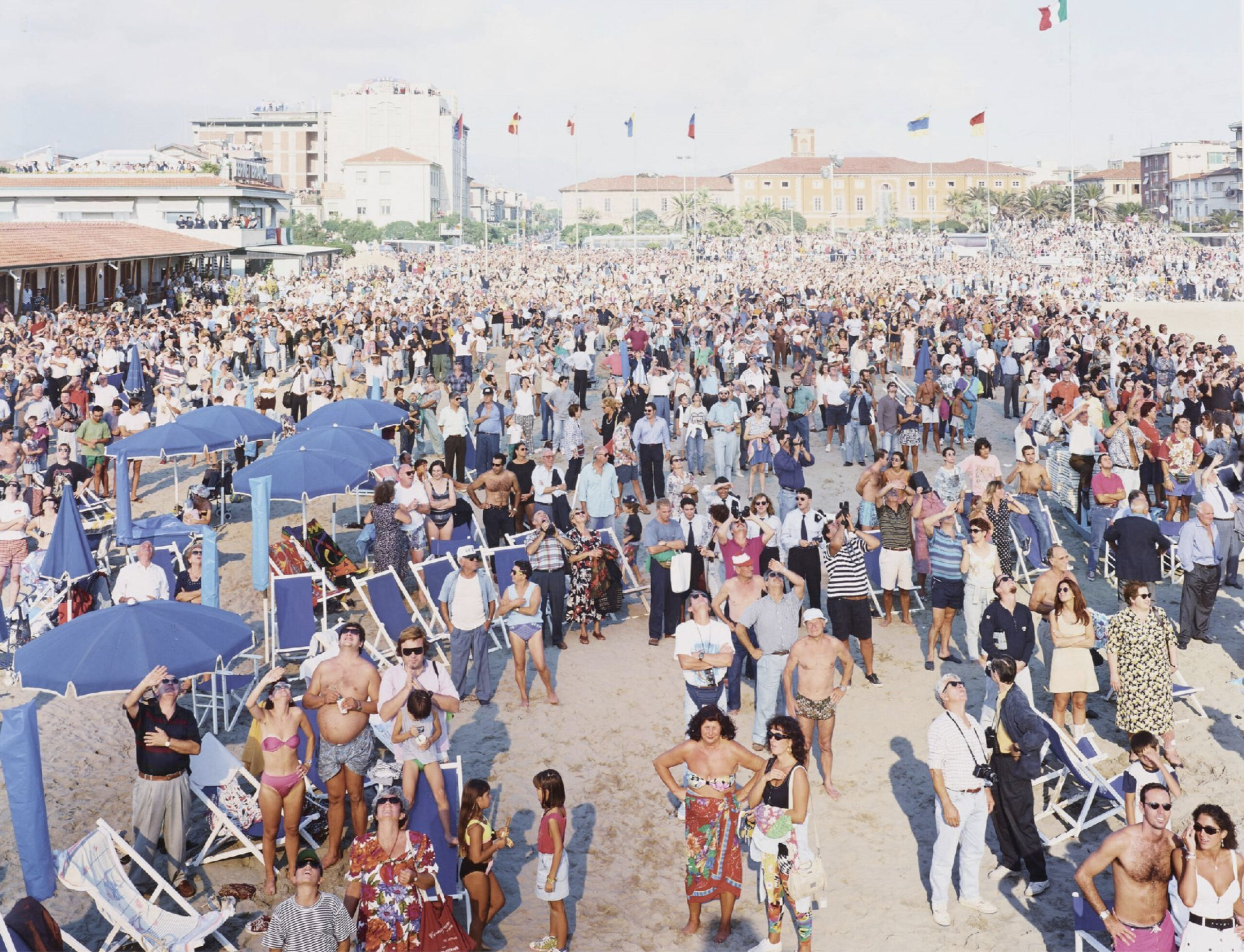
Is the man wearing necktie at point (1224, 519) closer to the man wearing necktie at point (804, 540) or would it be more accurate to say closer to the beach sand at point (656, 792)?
the beach sand at point (656, 792)

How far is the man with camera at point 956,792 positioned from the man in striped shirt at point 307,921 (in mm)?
3073

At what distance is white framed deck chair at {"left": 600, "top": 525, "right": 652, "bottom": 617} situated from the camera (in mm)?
10930

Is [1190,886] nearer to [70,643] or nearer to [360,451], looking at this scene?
[70,643]

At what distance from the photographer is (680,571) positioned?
378 inches

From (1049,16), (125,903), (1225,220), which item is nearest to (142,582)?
(125,903)

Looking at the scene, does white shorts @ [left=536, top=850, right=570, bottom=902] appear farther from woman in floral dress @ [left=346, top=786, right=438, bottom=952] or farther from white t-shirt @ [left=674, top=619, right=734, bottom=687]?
white t-shirt @ [left=674, top=619, right=734, bottom=687]

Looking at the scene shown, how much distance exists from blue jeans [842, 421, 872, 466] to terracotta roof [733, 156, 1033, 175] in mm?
108693

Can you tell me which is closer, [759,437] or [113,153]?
[759,437]

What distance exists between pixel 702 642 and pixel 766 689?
66 cm

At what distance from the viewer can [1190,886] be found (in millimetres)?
4676

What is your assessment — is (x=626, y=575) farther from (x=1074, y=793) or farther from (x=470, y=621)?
(x=1074, y=793)

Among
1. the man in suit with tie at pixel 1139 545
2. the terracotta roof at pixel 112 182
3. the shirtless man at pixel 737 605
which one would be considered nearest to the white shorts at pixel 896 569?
the man in suit with tie at pixel 1139 545

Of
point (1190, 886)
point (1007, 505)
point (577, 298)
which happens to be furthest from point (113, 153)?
point (1190, 886)

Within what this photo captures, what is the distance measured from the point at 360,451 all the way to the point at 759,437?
186 inches
